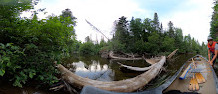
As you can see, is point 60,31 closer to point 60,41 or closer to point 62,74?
point 60,41

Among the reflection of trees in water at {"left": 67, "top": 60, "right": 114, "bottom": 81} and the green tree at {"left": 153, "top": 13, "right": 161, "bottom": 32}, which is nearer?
the reflection of trees in water at {"left": 67, "top": 60, "right": 114, "bottom": 81}

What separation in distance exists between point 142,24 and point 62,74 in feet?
128

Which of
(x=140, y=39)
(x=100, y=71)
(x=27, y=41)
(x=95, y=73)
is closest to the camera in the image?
(x=27, y=41)

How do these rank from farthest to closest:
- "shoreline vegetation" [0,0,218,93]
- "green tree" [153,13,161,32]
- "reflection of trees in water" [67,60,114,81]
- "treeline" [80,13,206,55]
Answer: "green tree" [153,13,161,32] < "treeline" [80,13,206,55] < "reflection of trees in water" [67,60,114,81] < "shoreline vegetation" [0,0,218,93]

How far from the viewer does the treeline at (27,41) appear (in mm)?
A: 2365

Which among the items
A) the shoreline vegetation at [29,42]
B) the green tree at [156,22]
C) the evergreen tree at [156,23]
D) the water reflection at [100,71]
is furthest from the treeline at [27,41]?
the evergreen tree at [156,23]

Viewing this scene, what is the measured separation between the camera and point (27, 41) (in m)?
3.01

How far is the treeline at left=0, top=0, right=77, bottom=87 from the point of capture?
237 cm

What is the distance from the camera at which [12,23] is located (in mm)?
2410

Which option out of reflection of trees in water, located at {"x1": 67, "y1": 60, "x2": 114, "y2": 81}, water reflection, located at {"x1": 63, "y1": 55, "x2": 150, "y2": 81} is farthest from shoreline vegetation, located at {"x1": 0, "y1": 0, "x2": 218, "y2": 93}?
reflection of trees in water, located at {"x1": 67, "y1": 60, "x2": 114, "y2": 81}

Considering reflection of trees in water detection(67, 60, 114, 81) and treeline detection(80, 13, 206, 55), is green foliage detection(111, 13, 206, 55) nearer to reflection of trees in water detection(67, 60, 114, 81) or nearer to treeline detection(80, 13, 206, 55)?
treeline detection(80, 13, 206, 55)

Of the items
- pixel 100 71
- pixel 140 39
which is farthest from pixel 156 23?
pixel 100 71

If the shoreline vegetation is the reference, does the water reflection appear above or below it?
below

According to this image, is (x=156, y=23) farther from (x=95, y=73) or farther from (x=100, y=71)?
(x=95, y=73)
